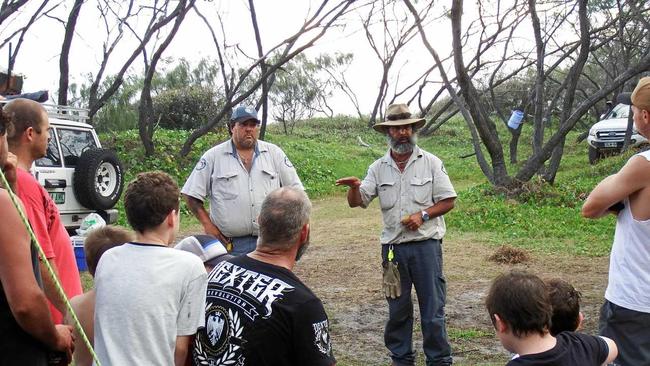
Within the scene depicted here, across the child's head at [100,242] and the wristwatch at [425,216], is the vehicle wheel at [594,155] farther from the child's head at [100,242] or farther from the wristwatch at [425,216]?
the child's head at [100,242]

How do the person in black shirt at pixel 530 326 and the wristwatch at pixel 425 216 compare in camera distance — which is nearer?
the person in black shirt at pixel 530 326

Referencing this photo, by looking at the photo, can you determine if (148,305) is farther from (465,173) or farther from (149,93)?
(465,173)

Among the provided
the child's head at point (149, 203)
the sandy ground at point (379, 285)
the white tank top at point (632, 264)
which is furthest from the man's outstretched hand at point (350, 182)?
the child's head at point (149, 203)

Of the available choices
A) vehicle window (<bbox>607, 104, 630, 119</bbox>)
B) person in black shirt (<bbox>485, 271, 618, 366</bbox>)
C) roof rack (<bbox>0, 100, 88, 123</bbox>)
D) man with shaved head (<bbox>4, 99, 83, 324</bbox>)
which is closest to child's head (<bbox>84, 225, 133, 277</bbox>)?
man with shaved head (<bbox>4, 99, 83, 324</bbox>)

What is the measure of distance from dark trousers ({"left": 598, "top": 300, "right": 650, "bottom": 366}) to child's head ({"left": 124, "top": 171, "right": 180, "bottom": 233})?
1.90 m

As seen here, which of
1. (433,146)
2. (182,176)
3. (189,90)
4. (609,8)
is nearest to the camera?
(182,176)

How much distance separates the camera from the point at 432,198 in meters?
4.72

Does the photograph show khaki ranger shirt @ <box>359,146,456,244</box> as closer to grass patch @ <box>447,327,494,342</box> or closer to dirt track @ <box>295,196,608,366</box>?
dirt track @ <box>295,196,608,366</box>

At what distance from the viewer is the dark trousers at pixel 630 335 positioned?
2.86 metres

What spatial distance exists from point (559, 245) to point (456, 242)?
4.52 ft

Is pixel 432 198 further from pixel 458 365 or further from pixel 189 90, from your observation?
pixel 189 90

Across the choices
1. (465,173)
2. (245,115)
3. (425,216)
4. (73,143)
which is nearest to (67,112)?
(73,143)

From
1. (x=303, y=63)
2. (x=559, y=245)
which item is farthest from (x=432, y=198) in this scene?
(x=303, y=63)

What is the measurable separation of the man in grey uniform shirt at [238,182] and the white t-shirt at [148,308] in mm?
2140
